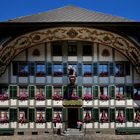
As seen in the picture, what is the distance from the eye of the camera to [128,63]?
43031 millimetres

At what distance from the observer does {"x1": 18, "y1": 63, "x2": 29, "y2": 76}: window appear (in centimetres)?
4269

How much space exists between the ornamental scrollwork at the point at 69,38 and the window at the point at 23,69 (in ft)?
3.71

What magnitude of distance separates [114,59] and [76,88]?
446cm

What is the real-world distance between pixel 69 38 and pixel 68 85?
14.3 ft

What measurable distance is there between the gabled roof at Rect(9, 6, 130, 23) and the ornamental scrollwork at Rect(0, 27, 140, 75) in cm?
86

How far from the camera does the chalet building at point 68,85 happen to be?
42.5 meters

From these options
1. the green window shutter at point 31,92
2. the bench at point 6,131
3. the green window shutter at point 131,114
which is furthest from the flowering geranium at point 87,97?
the bench at point 6,131

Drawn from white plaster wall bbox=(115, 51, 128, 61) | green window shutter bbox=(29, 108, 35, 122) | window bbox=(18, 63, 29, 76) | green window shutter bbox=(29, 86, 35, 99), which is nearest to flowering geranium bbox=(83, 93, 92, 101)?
white plaster wall bbox=(115, 51, 128, 61)

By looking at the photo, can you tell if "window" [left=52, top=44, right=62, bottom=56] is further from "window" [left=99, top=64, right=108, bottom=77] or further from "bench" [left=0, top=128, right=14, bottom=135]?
"bench" [left=0, top=128, right=14, bottom=135]

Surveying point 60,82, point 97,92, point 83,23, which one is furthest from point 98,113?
point 83,23

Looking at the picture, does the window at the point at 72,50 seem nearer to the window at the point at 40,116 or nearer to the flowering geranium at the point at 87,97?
the flowering geranium at the point at 87,97

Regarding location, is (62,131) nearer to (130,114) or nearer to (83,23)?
(130,114)

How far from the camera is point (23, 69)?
140 feet

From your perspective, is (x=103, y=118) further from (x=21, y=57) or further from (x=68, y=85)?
(x=21, y=57)
